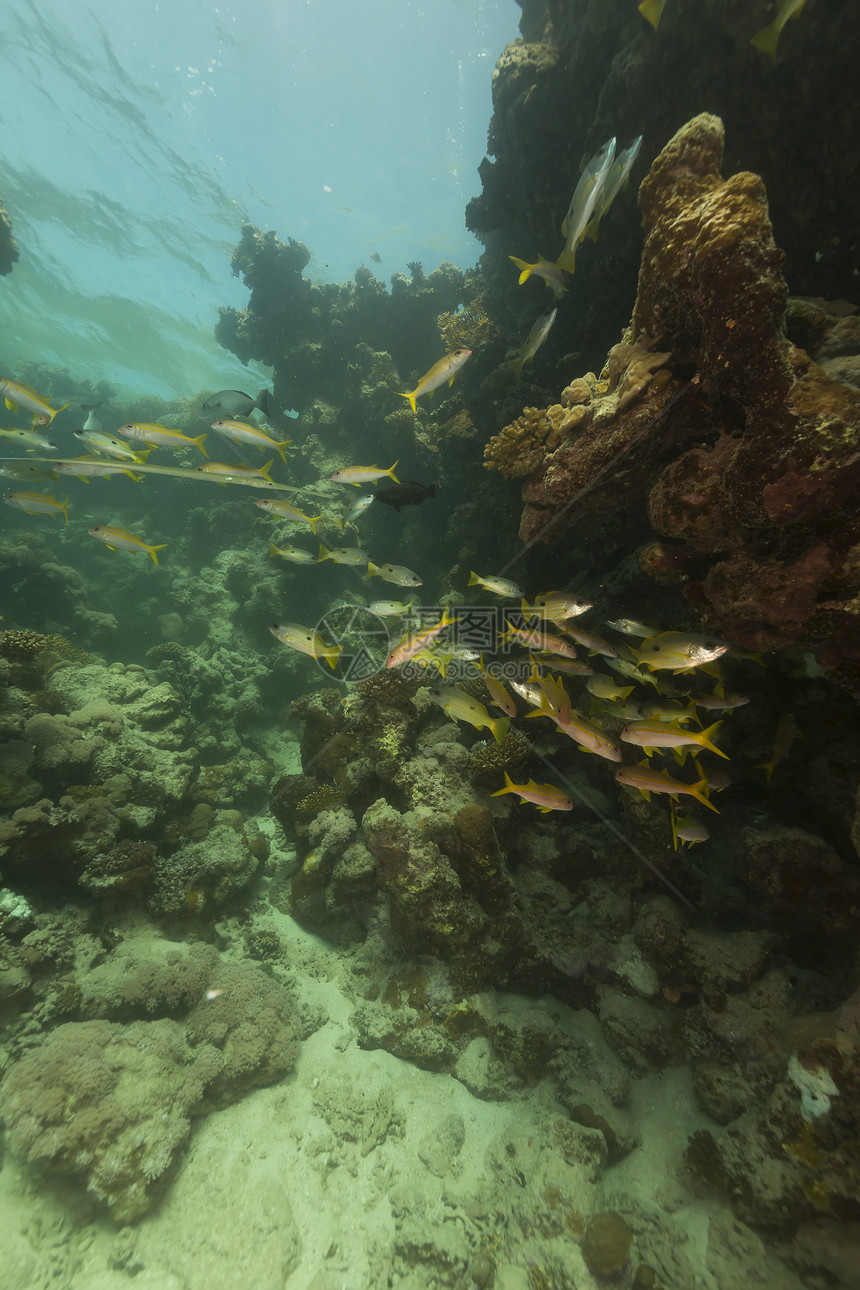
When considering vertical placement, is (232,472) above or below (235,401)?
below

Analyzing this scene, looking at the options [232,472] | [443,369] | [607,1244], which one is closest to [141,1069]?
[607,1244]

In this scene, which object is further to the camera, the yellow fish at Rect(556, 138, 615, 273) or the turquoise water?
the turquoise water

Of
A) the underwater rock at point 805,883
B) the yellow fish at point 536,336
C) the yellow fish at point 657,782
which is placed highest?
the yellow fish at point 536,336

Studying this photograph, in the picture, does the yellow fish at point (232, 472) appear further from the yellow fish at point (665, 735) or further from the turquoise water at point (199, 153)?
the turquoise water at point (199, 153)

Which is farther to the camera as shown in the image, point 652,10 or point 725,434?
point 652,10

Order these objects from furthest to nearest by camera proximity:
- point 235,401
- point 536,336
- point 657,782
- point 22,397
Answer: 1. point 235,401
2. point 22,397
3. point 536,336
4. point 657,782

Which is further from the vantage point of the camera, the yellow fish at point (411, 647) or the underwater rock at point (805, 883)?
the underwater rock at point (805, 883)

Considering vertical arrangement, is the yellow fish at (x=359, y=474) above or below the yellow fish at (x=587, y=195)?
below

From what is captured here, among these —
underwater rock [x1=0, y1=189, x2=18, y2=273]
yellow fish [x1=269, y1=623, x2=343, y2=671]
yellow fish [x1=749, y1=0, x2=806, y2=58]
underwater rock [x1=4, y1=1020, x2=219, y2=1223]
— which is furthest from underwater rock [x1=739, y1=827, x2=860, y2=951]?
underwater rock [x1=0, y1=189, x2=18, y2=273]

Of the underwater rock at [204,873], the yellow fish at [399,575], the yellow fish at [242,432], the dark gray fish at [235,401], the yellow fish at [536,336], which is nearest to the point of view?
the yellow fish at [536,336]

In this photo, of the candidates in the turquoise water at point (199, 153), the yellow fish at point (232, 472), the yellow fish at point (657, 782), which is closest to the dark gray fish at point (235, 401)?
the yellow fish at point (232, 472)

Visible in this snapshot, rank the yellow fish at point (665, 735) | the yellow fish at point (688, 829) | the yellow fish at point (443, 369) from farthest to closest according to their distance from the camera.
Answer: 1. the yellow fish at point (443, 369)
2. the yellow fish at point (688, 829)
3. the yellow fish at point (665, 735)

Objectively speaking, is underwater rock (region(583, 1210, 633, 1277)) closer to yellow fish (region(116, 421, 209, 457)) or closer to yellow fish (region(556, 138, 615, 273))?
yellow fish (region(556, 138, 615, 273))

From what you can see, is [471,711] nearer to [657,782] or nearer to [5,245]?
[657,782]
